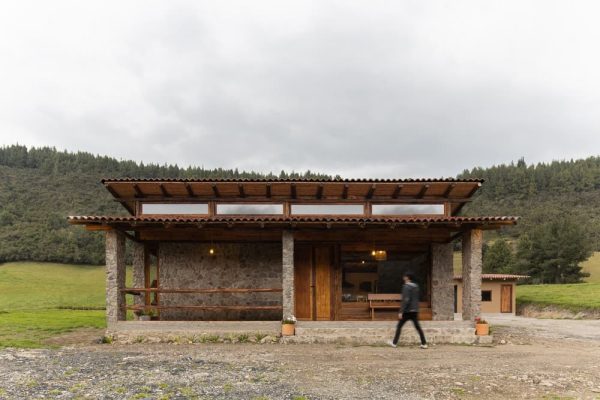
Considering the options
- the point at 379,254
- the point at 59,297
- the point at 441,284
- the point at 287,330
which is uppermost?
the point at 379,254

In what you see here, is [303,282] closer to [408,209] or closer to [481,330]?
[408,209]

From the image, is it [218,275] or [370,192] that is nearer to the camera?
[218,275]

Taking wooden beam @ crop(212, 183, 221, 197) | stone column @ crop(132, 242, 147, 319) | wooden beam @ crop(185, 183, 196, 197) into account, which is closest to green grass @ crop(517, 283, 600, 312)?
wooden beam @ crop(212, 183, 221, 197)

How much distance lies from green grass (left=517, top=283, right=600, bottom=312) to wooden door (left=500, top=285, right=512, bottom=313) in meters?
1.45

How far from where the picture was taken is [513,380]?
23.7ft

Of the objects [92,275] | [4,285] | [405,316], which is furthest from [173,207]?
[92,275]

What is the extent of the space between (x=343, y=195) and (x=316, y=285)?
327 cm

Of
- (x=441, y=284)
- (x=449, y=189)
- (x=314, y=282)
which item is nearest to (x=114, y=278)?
(x=314, y=282)

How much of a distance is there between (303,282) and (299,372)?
6691mm

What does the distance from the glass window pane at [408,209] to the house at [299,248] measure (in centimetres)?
4

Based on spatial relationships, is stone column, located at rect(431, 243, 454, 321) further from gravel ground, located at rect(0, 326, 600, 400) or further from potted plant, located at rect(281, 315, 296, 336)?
potted plant, located at rect(281, 315, 296, 336)

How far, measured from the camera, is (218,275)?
46.8ft

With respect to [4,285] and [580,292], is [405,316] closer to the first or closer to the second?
[580,292]

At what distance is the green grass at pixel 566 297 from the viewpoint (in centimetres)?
2280
